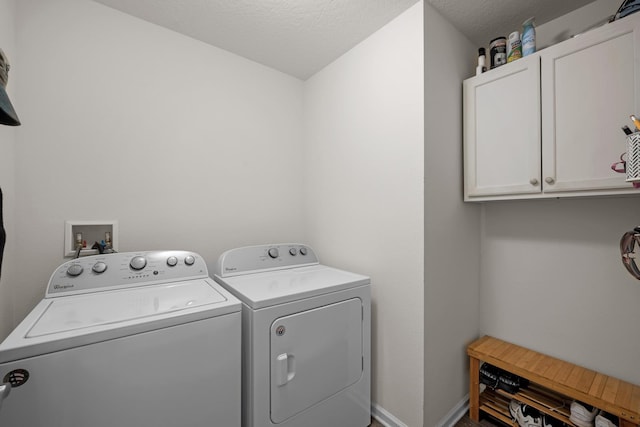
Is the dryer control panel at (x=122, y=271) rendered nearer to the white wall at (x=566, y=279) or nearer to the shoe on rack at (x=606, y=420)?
the white wall at (x=566, y=279)

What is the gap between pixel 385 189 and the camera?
5.28 feet

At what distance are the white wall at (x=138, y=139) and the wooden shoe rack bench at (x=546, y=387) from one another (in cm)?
159

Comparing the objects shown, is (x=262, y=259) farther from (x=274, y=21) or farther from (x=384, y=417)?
(x=274, y=21)

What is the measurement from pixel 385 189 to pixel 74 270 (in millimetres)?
1615

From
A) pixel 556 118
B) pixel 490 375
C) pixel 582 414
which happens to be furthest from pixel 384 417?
pixel 556 118

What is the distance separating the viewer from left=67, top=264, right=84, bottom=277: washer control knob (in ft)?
4.01

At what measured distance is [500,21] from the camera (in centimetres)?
156

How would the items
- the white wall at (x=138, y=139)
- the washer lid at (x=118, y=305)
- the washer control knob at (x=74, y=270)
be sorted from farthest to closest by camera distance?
the white wall at (x=138, y=139) → the washer control knob at (x=74, y=270) → the washer lid at (x=118, y=305)

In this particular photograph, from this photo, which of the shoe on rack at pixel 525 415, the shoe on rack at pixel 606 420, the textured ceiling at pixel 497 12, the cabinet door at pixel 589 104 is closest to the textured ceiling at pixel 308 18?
the textured ceiling at pixel 497 12

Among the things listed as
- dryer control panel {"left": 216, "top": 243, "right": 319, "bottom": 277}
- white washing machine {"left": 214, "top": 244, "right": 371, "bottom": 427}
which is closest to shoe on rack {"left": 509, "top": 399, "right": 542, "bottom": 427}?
white washing machine {"left": 214, "top": 244, "right": 371, "bottom": 427}

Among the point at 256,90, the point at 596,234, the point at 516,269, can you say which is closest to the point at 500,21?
the point at 596,234

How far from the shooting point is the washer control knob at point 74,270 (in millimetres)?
1222

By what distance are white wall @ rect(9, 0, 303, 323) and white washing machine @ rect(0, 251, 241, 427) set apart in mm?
359

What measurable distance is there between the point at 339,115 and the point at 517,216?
1347 mm
